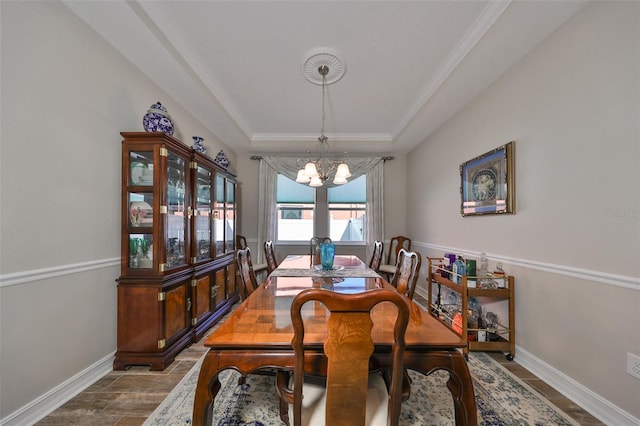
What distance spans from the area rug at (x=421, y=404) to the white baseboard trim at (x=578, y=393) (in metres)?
0.19

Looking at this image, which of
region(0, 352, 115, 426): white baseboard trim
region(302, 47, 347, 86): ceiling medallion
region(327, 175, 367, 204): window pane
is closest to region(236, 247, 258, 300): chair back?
region(0, 352, 115, 426): white baseboard trim

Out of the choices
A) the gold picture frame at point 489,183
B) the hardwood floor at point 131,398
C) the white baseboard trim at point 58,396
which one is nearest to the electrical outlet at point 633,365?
the hardwood floor at point 131,398

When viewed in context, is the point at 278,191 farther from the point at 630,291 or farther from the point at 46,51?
the point at 630,291

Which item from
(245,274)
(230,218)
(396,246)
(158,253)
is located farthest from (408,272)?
(396,246)

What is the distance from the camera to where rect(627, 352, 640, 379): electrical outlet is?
4.41 ft

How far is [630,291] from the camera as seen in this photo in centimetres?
138

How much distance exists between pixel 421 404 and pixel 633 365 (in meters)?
1.16

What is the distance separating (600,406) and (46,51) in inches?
156

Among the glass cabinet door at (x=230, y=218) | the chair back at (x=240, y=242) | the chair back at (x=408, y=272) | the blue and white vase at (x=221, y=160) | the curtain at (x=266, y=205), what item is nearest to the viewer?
the chair back at (x=408, y=272)

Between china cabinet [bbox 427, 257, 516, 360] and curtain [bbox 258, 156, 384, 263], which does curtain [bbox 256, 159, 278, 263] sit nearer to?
curtain [bbox 258, 156, 384, 263]

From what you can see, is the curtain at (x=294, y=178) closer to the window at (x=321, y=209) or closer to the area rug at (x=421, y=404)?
the window at (x=321, y=209)

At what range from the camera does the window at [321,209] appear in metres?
4.91

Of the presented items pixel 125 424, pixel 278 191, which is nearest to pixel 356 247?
pixel 278 191

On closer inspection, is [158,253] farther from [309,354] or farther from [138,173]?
[309,354]
